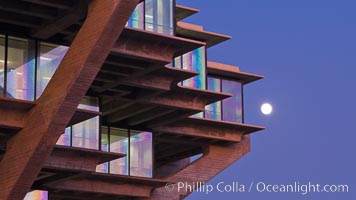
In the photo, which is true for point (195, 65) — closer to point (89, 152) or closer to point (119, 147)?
point (119, 147)

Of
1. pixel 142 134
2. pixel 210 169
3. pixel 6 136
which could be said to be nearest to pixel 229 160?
pixel 210 169

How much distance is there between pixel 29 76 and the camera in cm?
3584

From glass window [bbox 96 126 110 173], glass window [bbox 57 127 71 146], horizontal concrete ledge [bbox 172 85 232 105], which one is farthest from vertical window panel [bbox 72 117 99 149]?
horizontal concrete ledge [bbox 172 85 232 105]

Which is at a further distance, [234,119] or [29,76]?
[234,119]

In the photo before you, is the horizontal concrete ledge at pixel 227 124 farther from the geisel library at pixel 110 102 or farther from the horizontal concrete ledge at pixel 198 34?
the horizontal concrete ledge at pixel 198 34

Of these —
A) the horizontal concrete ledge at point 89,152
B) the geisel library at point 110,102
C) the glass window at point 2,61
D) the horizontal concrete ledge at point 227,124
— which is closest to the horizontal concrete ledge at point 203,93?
the geisel library at point 110,102

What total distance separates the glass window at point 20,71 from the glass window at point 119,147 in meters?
10.0

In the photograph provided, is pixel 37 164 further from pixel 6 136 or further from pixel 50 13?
pixel 50 13

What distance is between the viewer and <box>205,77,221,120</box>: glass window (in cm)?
4900

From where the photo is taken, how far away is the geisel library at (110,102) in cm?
3450

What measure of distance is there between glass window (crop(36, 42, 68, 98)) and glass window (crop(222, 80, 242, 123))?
13899 millimetres

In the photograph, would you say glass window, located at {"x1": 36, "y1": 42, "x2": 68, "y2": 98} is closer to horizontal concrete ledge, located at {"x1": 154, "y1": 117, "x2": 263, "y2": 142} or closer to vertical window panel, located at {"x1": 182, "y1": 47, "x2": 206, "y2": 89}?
vertical window panel, located at {"x1": 182, "y1": 47, "x2": 206, "y2": 89}

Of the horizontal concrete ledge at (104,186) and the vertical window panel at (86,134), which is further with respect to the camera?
the horizontal concrete ledge at (104,186)

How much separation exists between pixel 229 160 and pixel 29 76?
17.2 m
